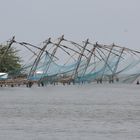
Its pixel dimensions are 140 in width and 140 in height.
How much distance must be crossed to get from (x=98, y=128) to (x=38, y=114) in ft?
30.2

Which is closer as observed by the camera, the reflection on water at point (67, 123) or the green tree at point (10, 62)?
the reflection on water at point (67, 123)

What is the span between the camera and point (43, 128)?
36.2 meters

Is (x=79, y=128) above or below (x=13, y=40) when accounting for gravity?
below

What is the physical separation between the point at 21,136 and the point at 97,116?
12421 millimetres

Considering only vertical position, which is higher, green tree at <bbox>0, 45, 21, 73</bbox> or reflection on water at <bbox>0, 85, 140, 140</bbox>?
green tree at <bbox>0, 45, 21, 73</bbox>

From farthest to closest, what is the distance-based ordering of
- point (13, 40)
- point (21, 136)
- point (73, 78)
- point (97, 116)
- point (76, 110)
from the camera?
point (73, 78) → point (13, 40) → point (76, 110) → point (97, 116) → point (21, 136)

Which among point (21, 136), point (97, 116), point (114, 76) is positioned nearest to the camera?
point (21, 136)

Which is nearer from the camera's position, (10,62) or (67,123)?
(67,123)

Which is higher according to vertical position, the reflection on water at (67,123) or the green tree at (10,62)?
the green tree at (10,62)

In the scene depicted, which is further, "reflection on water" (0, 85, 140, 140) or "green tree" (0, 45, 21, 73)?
"green tree" (0, 45, 21, 73)

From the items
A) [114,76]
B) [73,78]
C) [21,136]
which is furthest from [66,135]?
[114,76]

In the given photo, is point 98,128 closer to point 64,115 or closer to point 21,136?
point 21,136

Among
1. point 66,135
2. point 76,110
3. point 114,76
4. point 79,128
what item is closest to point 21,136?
point 66,135

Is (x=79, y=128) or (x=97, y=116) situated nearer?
(x=79, y=128)
